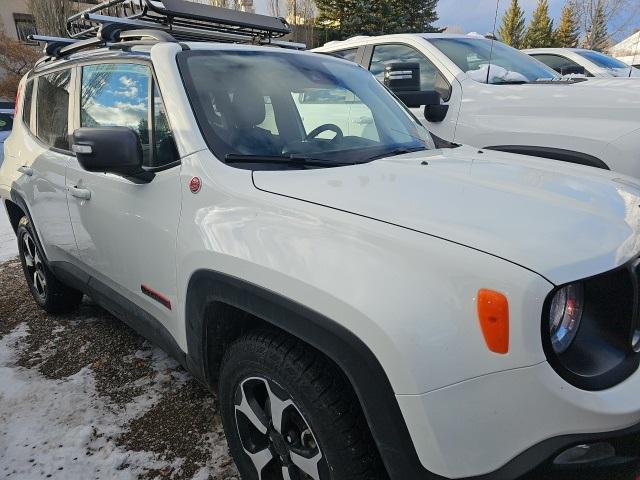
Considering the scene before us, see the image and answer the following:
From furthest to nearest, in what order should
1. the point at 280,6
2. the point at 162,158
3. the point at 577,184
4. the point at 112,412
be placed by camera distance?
the point at 280,6 < the point at 112,412 < the point at 162,158 < the point at 577,184

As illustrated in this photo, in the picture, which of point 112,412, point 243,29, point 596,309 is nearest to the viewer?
point 596,309

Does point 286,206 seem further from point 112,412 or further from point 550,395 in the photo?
point 112,412

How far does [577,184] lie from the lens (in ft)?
6.41

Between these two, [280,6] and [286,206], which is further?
[280,6]

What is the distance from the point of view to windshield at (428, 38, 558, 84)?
447 centimetres

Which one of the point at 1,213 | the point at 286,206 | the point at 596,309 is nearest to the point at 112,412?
the point at 286,206

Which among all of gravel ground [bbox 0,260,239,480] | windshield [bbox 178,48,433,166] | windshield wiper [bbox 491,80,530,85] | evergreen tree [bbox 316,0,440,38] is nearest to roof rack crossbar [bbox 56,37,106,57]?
windshield [bbox 178,48,433,166]

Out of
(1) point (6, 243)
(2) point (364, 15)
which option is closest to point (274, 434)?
(1) point (6, 243)

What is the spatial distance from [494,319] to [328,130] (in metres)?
1.53

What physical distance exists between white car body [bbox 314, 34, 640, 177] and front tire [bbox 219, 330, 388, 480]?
2.09 m

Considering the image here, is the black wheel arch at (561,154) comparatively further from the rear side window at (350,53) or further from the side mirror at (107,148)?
the side mirror at (107,148)

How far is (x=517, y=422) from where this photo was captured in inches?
51.2

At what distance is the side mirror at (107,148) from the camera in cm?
207

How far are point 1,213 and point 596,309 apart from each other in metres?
8.02
